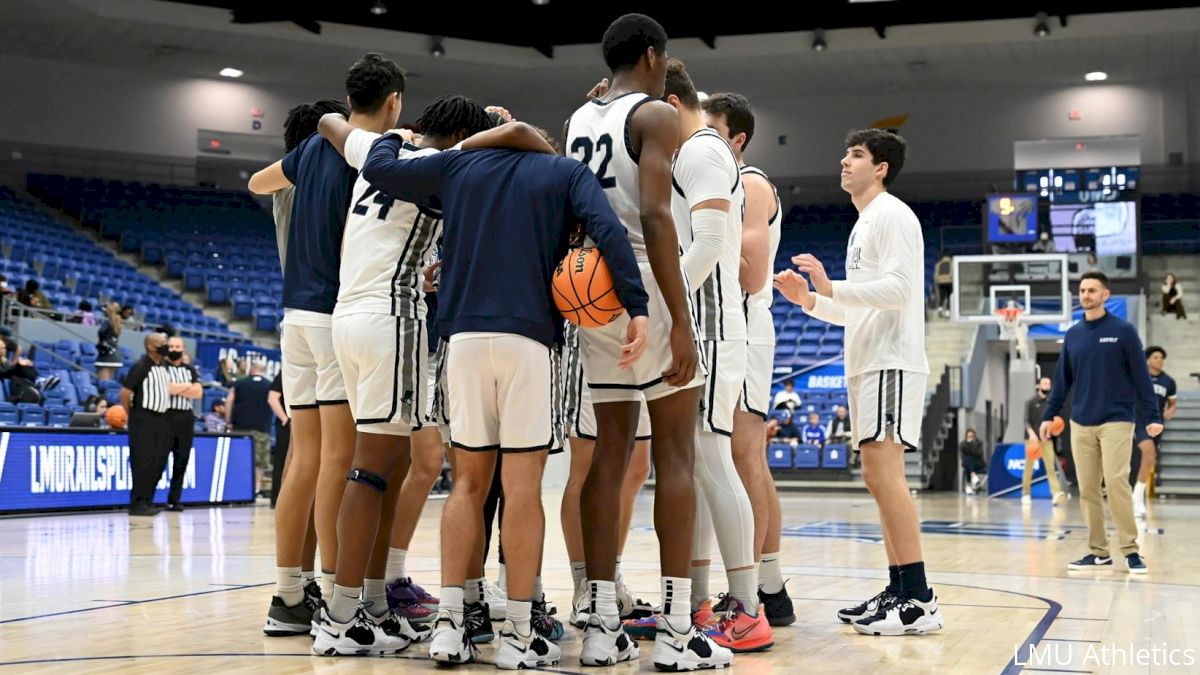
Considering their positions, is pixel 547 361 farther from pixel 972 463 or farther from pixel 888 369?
pixel 972 463

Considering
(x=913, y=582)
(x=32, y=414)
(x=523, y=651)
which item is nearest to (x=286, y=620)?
(x=523, y=651)

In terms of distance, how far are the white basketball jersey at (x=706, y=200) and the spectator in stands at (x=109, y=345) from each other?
14.0 meters

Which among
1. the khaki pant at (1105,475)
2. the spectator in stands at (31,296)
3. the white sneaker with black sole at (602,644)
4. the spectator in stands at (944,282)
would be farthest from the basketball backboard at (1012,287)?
the white sneaker with black sole at (602,644)

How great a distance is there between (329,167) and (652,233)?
54.1 inches

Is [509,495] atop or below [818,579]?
atop

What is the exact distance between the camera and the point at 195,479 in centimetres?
1336

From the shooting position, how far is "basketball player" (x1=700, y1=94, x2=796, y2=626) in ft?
15.5

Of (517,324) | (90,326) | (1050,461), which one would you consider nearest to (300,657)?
(517,324)

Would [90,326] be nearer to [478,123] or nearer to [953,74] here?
[478,123]

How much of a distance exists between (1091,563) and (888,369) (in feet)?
10.7

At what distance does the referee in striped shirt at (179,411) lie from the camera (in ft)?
39.2

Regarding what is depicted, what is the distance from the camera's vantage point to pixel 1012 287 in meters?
21.9

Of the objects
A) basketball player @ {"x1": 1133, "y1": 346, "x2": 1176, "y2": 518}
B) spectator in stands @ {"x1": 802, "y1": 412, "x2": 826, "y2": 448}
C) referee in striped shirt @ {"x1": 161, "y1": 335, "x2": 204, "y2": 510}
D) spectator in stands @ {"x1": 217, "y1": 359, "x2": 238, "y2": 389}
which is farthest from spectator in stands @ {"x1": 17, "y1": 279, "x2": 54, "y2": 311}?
basketball player @ {"x1": 1133, "y1": 346, "x2": 1176, "y2": 518}

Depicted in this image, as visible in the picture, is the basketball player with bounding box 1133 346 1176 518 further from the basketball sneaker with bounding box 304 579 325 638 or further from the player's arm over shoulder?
the basketball sneaker with bounding box 304 579 325 638
